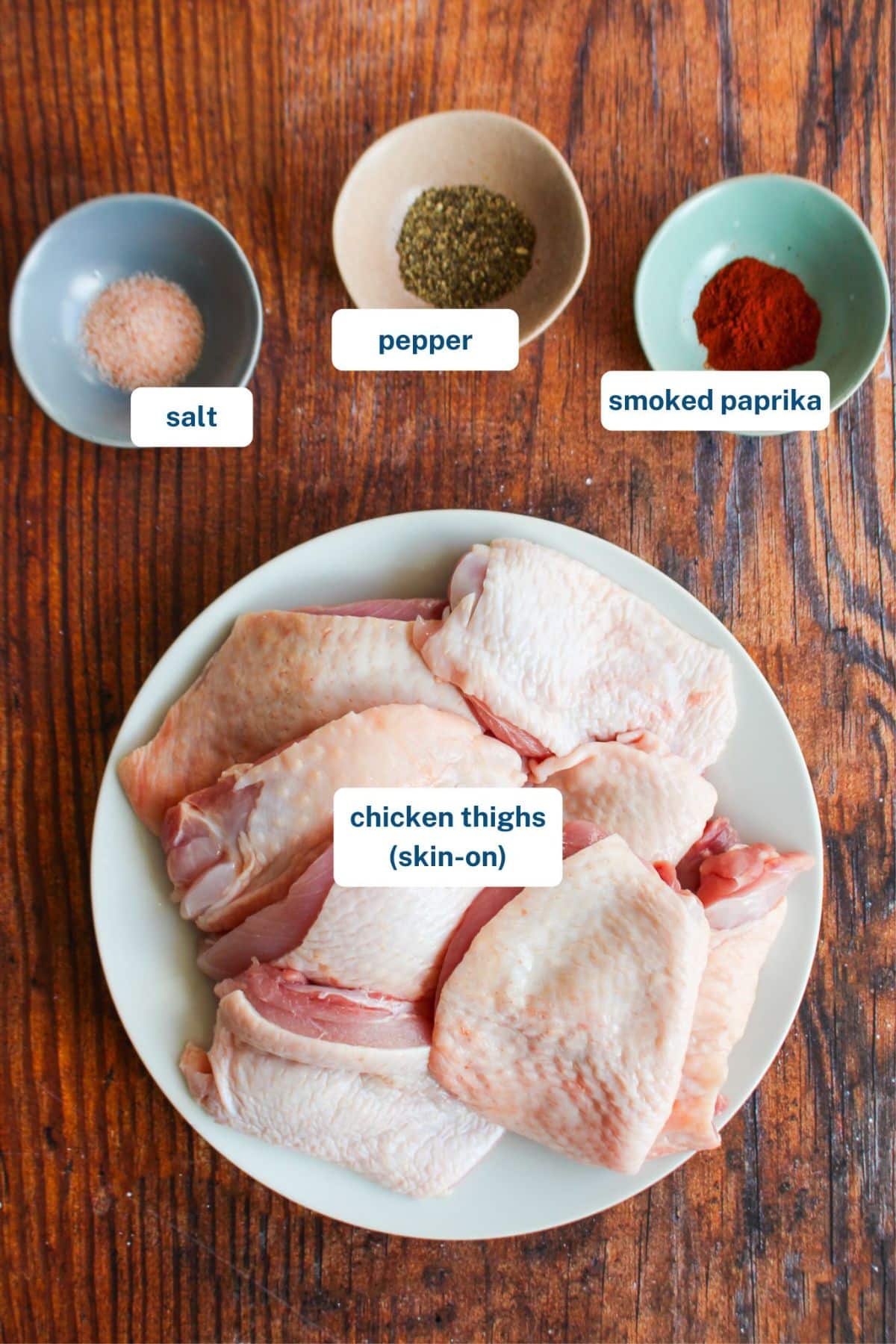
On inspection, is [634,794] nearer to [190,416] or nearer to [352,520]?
[352,520]

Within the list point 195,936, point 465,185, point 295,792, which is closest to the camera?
point 295,792

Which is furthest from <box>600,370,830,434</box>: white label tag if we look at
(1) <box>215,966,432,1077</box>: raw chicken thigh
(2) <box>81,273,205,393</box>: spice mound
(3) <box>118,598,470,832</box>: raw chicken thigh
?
(1) <box>215,966,432,1077</box>: raw chicken thigh

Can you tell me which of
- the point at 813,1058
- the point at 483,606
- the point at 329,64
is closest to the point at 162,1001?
the point at 483,606

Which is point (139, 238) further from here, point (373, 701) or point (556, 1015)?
point (556, 1015)

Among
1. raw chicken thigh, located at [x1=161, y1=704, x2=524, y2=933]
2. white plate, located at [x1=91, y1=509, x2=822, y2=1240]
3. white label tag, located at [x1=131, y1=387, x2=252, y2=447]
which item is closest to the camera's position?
raw chicken thigh, located at [x1=161, y1=704, x2=524, y2=933]

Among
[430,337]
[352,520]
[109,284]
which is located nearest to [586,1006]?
[352,520]

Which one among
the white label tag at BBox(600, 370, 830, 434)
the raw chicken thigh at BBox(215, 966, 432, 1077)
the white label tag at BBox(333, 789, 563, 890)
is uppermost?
the white label tag at BBox(600, 370, 830, 434)

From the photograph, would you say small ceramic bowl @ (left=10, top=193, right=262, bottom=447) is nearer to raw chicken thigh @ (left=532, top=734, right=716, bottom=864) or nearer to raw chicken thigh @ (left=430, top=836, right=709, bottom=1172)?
raw chicken thigh @ (left=532, top=734, right=716, bottom=864)
